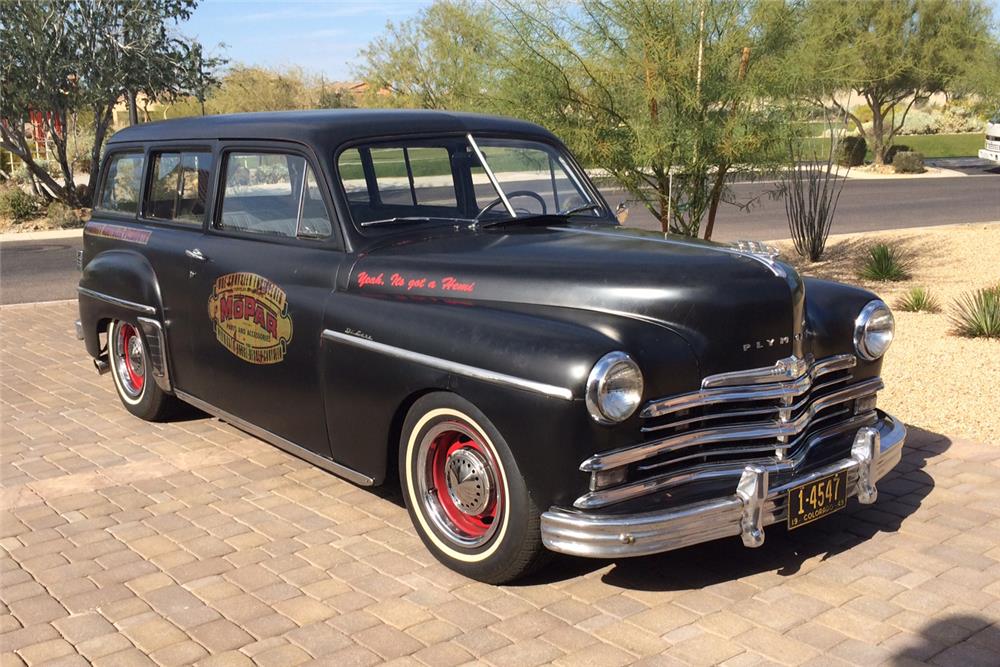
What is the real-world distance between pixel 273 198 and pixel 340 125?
542 millimetres

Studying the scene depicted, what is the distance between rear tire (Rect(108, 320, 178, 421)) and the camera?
622 cm

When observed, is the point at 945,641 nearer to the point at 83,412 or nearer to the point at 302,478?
the point at 302,478

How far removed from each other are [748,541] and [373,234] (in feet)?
7.16

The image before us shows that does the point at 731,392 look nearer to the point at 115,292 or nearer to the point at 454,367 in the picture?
the point at 454,367

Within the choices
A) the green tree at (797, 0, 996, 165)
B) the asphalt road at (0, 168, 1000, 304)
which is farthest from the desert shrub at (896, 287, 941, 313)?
the green tree at (797, 0, 996, 165)

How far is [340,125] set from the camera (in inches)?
195

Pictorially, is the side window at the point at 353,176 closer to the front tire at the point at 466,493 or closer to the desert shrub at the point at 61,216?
the front tire at the point at 466,493

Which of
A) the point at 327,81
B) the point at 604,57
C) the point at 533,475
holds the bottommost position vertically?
the point at 533,475

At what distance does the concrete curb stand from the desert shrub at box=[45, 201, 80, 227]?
1.45 feet

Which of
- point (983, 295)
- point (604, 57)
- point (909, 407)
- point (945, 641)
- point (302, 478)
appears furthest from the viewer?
point (604, 57)

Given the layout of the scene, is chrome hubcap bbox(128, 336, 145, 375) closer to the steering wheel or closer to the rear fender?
the rear fender

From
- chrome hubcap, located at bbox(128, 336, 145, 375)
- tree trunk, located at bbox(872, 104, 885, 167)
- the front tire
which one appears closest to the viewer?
the front tire

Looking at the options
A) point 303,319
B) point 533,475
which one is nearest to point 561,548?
point 533,475

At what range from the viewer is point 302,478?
5.33 metres
